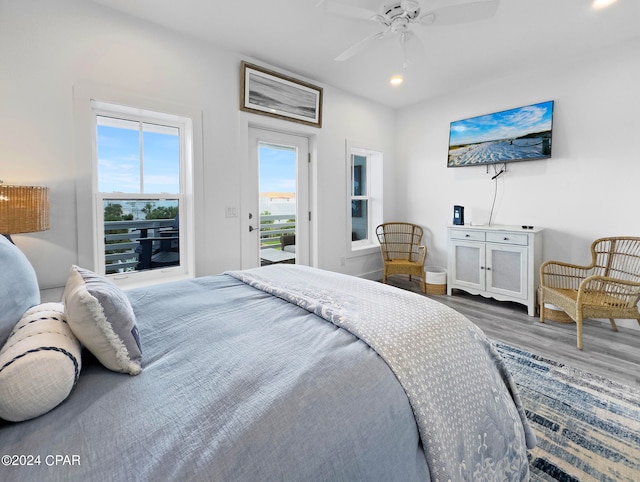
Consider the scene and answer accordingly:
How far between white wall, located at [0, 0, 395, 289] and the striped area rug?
2.59m

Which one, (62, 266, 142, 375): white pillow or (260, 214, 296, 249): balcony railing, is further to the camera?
(260, 214, 296, 249): balcony railing

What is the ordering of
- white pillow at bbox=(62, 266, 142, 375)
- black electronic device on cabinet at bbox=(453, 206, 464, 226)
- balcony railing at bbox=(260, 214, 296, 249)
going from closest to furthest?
white pillow at bbox=(62, 266, 142, 375) < balcony railing at bbox=(260, 214, 296, 249) < black electronic device on cabinet at bbox=(453, 206, 464, 226)

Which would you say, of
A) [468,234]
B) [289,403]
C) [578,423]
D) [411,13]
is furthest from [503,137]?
[289,403]

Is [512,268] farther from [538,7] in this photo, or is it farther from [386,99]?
[386,99]

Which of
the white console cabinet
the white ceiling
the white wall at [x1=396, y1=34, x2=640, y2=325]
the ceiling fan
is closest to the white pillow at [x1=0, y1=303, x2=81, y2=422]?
the ceiling fan

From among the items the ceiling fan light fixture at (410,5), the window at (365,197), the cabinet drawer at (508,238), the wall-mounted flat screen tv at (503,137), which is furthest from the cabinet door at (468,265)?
the ceiling fan light fixture at (410,5)

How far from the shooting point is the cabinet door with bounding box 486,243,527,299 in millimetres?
3271

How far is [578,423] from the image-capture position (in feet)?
5.35

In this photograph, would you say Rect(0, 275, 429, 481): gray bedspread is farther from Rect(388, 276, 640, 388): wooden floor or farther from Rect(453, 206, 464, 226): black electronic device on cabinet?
Rect(453, 206, 464, 226): black electronic device on cabinet

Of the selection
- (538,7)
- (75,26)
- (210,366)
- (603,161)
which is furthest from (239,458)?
(603,161)

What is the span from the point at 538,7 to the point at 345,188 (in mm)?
2441

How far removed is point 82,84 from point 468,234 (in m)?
3.87

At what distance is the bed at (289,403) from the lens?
63 cm

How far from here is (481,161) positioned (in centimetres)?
382
